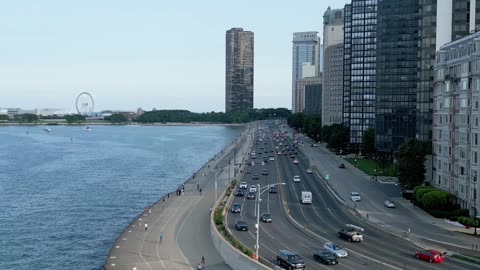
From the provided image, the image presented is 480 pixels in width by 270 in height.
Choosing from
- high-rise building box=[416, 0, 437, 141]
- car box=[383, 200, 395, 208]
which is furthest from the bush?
high-rise building box=[416, 0, 437, 141]

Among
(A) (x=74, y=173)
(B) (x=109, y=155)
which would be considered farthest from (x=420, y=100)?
(B) (x=109, y=155)

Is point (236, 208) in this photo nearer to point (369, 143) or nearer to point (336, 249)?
point (336, 249)

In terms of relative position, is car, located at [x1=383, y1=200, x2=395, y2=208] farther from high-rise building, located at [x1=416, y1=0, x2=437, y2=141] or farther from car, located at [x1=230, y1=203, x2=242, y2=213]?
high-rise building, located at [x1=416, y1=0, x2=437, y2=141]

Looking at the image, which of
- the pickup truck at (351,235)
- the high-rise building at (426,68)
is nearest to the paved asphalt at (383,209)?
the pickup truck at (351,235)

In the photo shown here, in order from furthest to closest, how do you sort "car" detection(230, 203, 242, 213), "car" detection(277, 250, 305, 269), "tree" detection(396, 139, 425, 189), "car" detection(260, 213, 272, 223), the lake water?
"tree" detection(396, 139, 425, 189), "car" detection(230, 203, 242, 213), "car" detection(260, 213, 272, 223), the lake water, "car" detection(277, 250, 305, 269)

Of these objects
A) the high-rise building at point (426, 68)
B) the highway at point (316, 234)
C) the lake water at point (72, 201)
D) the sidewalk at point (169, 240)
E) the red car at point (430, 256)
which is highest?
the high-rise building at point (426, 68)

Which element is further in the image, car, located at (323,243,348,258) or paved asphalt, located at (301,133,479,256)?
paved asphalt, located at (301,133,479,256)

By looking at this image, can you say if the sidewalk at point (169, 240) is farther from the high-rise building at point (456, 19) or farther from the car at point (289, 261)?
the high-rise building at point (456, 19)
